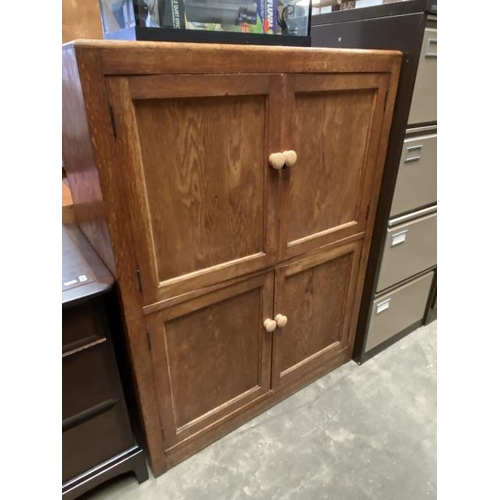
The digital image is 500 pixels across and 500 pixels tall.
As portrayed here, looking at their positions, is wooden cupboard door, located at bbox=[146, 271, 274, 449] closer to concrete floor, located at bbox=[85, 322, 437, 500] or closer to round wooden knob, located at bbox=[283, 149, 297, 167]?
concrete floor, located at bbox=[85, 322, 437, 500]

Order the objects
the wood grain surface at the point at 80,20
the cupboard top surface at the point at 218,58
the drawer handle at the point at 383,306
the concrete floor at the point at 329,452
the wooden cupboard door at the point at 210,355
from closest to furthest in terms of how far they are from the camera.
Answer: the cupboard top surface at the point at 218,58 < the wooden cupboard door at the point at 210,355 < the concrete floor at the point at 329,452 < the wood grain surface at the point at 80,20 < the drawer handle at the point at 383,306

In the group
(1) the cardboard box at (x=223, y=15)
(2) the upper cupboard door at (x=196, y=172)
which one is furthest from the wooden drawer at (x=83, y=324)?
(1) the cardboard box at (x=223, y=15)

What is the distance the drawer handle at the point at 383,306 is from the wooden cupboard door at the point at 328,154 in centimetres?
43

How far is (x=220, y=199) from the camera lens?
977mm

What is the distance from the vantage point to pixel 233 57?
33.0 inches

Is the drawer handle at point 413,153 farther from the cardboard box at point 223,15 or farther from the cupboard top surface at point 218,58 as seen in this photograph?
the cardboard box at point 223,15

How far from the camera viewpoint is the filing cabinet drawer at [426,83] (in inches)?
43.4

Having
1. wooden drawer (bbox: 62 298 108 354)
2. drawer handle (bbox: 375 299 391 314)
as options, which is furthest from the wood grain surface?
drawer handle (bbox: 375 299 391 314)

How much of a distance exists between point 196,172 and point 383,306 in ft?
3.57

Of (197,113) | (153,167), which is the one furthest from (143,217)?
(197,113)

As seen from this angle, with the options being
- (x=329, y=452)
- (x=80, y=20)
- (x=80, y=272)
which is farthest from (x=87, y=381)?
(x=80, y=20)

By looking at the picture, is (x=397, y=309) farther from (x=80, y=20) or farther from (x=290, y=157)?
(x=80, y=20)

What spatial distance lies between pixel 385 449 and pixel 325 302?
1.89 feet
